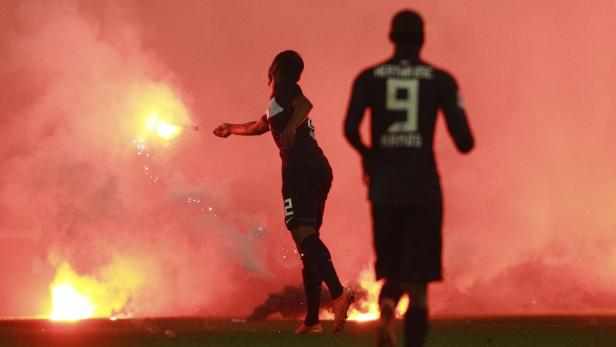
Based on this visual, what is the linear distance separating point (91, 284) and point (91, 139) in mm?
2257

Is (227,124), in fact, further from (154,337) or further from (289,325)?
(289,325)

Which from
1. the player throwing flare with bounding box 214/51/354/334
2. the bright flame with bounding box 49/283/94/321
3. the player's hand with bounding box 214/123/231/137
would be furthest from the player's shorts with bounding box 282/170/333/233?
the bright flame with bounding box 49/283/94/321

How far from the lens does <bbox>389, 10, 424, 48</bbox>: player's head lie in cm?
668

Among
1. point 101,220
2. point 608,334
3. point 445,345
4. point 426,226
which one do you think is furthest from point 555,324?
point 101,220

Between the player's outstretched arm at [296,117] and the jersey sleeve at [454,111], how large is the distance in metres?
3.85

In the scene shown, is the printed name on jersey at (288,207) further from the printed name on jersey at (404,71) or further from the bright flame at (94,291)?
the bright flame at (94,291)

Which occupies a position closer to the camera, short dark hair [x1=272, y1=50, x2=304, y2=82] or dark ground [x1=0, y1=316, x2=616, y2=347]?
dark ground [x1=0, y1=316, x2=616, y2=347]

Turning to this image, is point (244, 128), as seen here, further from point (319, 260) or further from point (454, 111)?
point (454, 111)

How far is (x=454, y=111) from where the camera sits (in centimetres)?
664

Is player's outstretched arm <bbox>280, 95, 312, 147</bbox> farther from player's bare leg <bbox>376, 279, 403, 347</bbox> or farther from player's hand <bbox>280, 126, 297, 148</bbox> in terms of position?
player's bare leg <bbox>376, 279, 403, 347</bbox>

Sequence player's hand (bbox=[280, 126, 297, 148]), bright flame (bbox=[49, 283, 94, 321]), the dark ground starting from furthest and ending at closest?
bright flame (bbox=[49, 283, 94, 321])
player's hand (bbox=[280, 126, 297, 148])
the dark ground

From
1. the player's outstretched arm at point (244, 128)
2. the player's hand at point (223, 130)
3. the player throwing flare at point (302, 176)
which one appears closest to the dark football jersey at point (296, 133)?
the player throwing flare at point (302, 176)

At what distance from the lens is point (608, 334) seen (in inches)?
434

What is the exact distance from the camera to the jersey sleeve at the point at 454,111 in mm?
6633
